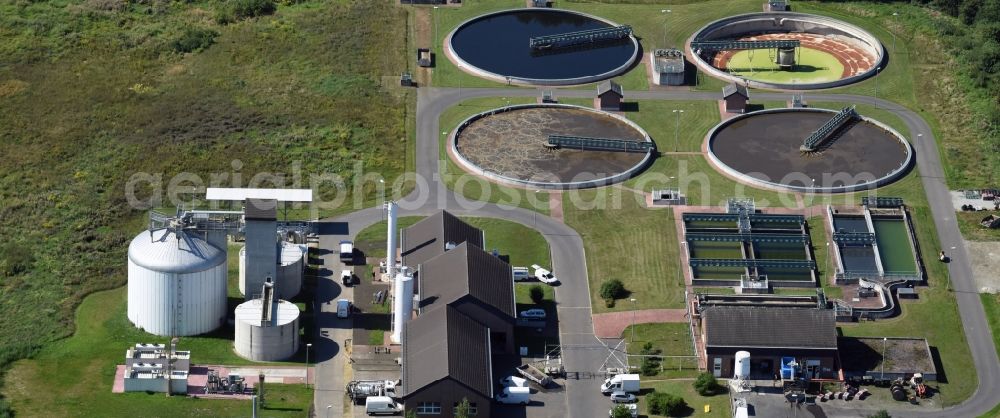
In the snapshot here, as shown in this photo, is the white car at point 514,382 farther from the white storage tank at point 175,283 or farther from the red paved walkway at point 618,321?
the white storage tank at point 175,283

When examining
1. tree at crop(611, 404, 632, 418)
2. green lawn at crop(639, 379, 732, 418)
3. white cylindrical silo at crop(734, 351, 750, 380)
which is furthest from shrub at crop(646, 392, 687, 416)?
white cylindrical silo at crop(734, 351, 750, 380)

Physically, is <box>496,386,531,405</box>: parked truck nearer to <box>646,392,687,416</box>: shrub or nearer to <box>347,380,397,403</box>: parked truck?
<box>347,380,397,403</box>: parked truck

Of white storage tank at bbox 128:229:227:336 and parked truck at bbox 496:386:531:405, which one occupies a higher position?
white storage tank at bbox 128:229:227:336

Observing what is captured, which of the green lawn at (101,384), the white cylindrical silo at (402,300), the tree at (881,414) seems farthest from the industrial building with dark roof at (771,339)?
the green lawn at (101,384)

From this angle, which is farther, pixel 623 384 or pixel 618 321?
pixel 618 321

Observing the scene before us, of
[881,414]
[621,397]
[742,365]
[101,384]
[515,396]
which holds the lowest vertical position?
[101,384]

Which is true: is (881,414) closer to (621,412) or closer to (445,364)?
(621,412)

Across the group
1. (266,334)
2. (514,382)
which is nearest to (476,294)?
(514,382)
